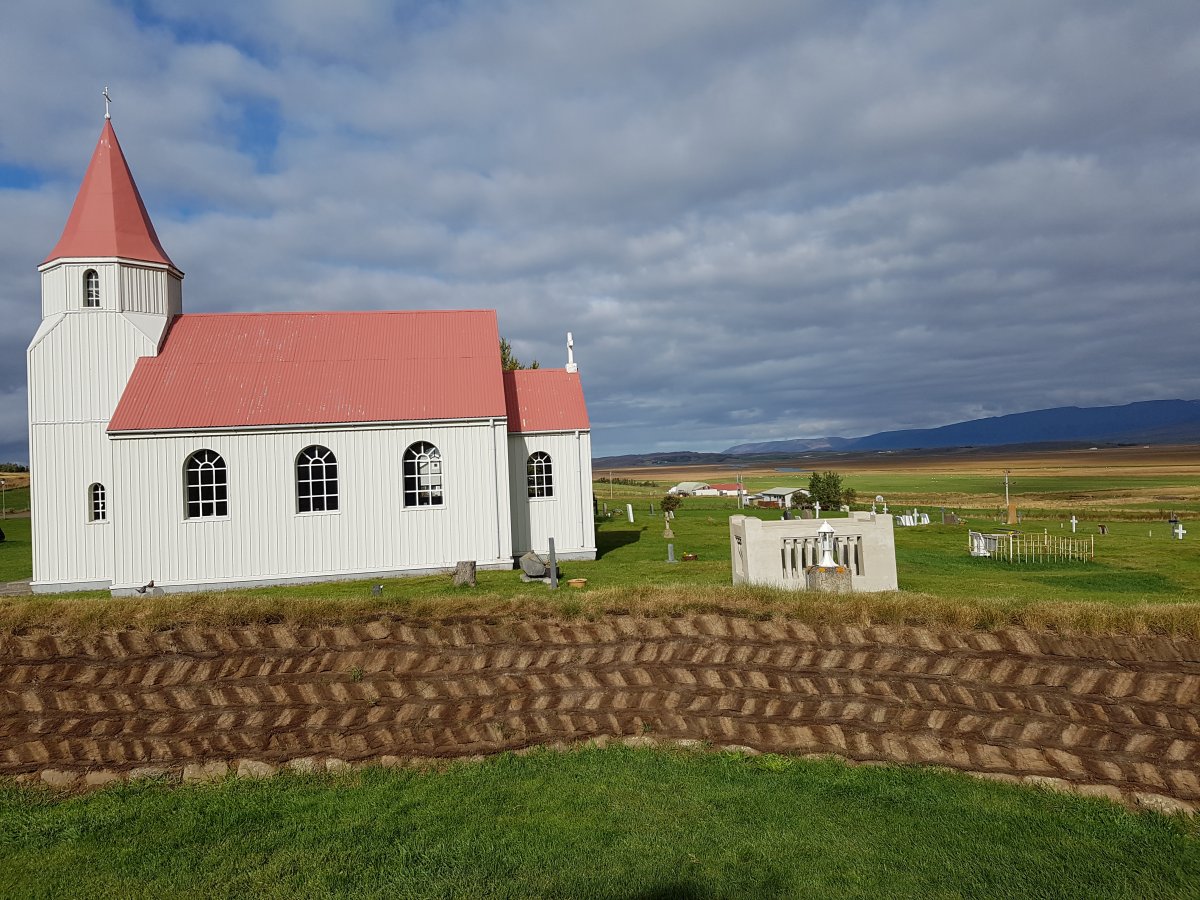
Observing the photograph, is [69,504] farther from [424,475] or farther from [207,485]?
[424,475]

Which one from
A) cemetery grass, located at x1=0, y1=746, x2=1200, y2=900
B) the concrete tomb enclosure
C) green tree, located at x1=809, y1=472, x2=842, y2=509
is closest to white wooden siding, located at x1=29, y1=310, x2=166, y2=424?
cemetery grass, located at x1=0, y1=746, x2=1200, y2=900

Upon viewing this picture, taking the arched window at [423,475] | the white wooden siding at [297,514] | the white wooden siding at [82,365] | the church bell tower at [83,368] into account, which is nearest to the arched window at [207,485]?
the white wooden siding at [297,514]

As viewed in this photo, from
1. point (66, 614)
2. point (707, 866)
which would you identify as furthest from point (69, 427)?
point (707, 866)

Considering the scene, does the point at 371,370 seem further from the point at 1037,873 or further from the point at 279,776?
the point at 1037,873

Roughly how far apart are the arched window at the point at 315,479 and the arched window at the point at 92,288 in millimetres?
9024

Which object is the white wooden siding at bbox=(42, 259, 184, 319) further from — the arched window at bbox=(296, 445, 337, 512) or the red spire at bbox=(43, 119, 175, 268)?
the arched window at bbox=(296, 445, 337, 512)

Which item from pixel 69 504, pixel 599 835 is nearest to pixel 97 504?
pixel 69 504

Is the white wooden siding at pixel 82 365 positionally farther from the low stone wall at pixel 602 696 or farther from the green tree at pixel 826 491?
the green tree at pixel 826 491

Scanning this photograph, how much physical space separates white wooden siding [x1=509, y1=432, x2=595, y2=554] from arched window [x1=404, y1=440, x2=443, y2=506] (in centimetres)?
288

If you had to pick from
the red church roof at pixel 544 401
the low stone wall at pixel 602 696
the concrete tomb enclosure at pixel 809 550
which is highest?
the red church roof at pixel 544 401

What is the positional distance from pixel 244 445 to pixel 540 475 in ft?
31.8

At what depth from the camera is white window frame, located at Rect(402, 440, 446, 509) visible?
24.0 meters

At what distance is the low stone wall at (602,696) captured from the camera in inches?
316

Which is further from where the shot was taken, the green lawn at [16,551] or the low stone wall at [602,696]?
the green lawn at [16,551]
